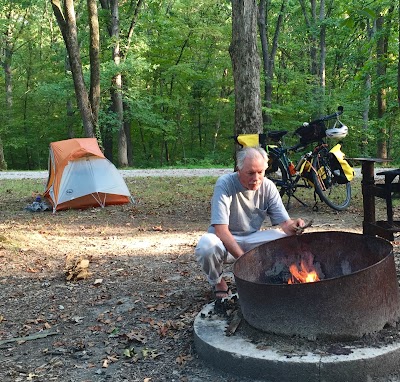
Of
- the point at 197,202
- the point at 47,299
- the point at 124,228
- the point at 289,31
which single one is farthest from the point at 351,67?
the point at 47,299

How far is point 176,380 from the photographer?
9.39ft

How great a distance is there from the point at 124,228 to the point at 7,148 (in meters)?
23.6

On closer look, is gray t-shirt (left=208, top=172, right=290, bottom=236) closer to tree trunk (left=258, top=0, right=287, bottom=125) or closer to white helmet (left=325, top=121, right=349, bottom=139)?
white helmet (left=325, top=121, right=349, bottom=139)

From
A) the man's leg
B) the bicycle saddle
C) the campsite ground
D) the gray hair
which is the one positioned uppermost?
the bicycle saddle

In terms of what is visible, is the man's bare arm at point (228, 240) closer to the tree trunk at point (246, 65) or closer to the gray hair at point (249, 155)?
the gray hair at point (249, 155)

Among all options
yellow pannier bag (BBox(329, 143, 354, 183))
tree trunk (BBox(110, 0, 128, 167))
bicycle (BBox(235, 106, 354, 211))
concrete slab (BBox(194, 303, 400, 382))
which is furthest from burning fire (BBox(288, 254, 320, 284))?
tree trunk (BBox(110, 0, 128, 167))

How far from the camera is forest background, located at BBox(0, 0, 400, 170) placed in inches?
775

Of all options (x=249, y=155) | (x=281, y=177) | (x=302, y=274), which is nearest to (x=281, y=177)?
(x=281, y=177)

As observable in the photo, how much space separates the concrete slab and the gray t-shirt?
1032 millimetres

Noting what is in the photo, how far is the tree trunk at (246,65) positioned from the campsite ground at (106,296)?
5.55 feet

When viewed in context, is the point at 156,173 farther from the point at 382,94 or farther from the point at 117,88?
the point at 382,94

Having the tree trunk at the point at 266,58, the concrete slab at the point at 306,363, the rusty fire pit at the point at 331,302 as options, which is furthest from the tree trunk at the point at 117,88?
the concrete slab at the point at 306,363

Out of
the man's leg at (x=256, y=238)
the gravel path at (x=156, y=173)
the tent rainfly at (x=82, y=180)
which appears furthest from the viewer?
the gravel path at (x=156, y=173)

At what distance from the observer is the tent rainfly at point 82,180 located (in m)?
9.23
